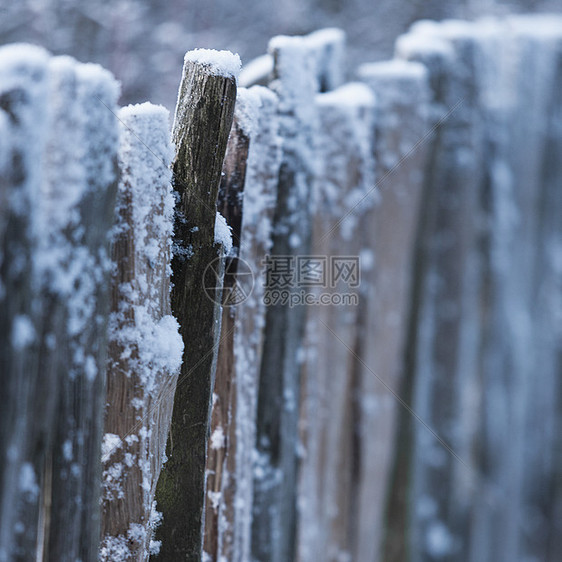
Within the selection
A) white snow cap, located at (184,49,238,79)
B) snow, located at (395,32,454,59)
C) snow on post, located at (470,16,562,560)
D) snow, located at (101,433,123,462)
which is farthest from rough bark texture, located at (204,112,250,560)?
snow on post, located at (470,16,562,560)

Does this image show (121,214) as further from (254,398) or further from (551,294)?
(551,294)

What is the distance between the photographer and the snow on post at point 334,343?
143cm

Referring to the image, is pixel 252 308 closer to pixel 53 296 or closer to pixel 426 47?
pixel 53 296

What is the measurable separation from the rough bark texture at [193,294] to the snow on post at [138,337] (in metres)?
0.06

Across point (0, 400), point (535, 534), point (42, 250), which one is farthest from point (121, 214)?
point (535, 534)

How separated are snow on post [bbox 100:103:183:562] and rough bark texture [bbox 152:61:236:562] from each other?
0.06 metres

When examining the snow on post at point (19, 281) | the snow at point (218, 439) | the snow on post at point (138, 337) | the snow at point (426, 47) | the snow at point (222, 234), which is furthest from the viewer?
the snow at point (426, 47)

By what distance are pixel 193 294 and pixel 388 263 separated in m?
0.74

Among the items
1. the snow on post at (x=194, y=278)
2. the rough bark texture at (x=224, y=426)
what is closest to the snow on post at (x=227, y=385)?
the rough bark texture at (x=224, y=426)

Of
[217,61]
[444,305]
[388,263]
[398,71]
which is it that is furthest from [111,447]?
[398,71]

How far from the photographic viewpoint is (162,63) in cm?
340

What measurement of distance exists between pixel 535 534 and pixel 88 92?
1.85 m

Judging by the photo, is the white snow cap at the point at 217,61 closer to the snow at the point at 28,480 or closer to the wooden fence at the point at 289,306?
the wooden fence at the point at 289,306

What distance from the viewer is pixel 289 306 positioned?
4.31 feet
